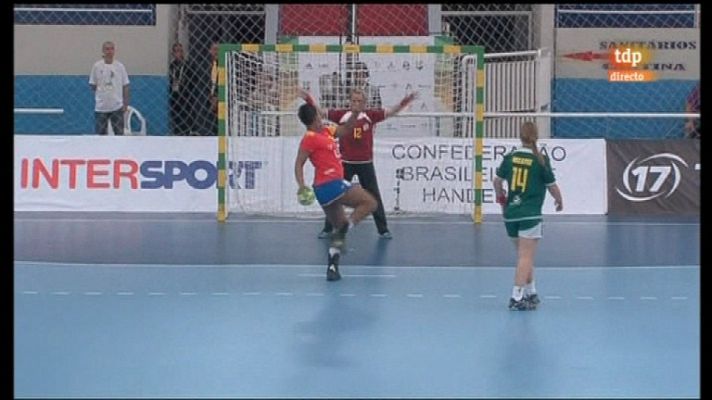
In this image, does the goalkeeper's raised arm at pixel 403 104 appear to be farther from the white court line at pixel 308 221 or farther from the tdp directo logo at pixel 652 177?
the tdp directo logo at pixel 652 177

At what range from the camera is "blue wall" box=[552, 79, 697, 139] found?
2342 cm

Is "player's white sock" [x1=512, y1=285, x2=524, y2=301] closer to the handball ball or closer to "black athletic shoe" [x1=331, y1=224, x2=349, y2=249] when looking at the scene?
"black athletic shoe" [x1=331, y1=224, x2=349, y2=249]

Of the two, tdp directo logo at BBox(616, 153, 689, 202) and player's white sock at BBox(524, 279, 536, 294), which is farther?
tdp directo logo at BBox(616, 153, 689, 202)

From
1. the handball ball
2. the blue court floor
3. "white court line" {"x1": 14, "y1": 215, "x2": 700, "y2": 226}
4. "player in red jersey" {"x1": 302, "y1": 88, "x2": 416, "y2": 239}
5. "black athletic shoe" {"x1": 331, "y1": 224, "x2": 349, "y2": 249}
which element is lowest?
the blue court floor

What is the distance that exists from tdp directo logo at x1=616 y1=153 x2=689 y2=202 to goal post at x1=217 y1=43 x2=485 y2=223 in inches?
99.3

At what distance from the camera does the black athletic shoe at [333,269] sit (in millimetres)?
12484

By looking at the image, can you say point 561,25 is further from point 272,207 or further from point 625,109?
point 272,207

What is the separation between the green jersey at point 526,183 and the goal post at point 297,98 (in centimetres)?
700

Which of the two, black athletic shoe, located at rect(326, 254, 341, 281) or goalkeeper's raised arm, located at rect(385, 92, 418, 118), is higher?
goalkeeper's raised arm, located at rect(385, 92, 418, 118)

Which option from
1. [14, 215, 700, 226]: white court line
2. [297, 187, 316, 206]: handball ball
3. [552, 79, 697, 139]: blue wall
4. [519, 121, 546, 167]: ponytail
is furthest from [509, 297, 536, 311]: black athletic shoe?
[552, 79, 697, 139]: blue wall

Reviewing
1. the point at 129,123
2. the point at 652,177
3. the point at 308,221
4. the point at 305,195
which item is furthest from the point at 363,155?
the point at 129,123

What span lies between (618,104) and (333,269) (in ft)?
41.2

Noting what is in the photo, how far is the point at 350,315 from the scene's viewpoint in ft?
34.9

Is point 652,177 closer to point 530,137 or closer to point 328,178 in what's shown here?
point 328,178
